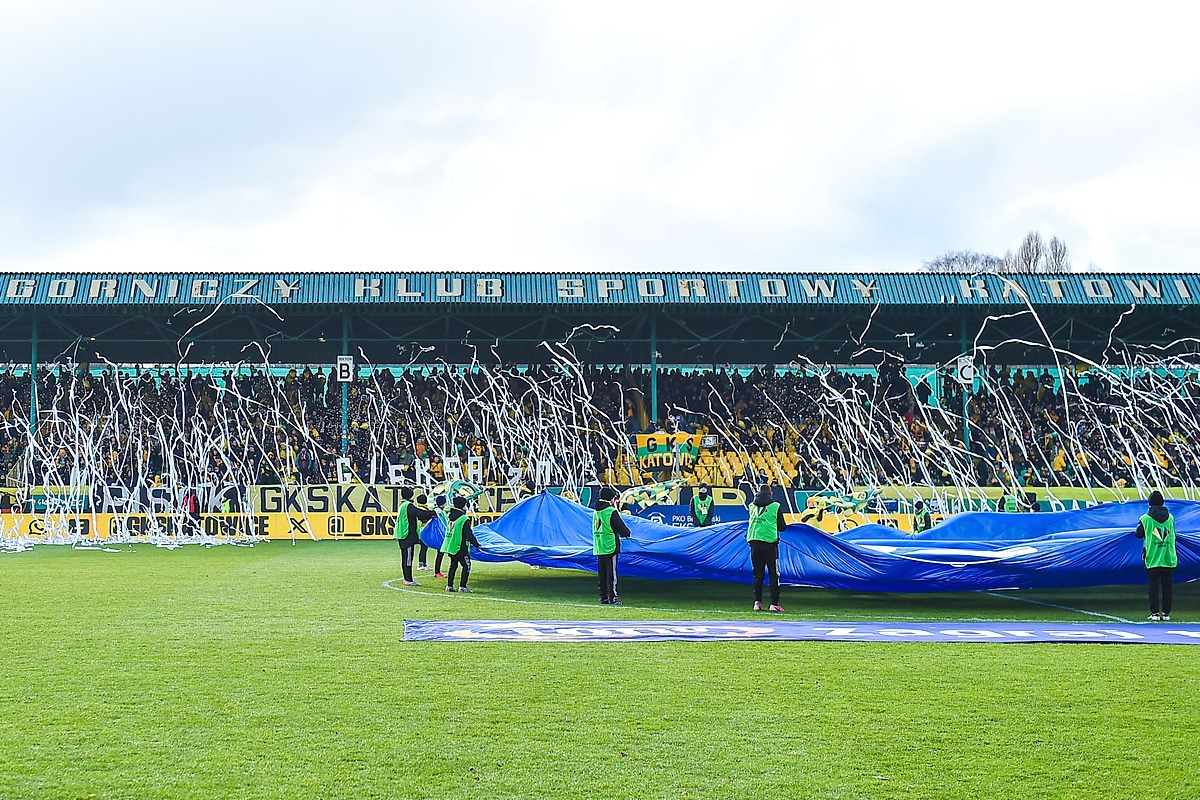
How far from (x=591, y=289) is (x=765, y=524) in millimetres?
19012

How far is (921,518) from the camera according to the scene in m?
22.0

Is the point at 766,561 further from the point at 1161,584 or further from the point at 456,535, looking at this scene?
the point at 1161,584

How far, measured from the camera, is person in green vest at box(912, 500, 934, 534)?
71.8 ft

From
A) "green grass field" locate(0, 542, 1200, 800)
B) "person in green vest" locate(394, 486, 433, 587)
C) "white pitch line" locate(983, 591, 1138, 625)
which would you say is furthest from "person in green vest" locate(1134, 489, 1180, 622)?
"person in green vest" locate(394, 486, 433, 587)

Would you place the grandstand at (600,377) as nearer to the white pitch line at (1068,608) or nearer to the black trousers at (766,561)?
the white pitch line at (1068,608)

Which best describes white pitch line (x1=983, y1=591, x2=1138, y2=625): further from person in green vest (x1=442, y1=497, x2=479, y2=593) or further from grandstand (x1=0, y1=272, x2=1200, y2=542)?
grandstand (x1=0, y1=272, x2=1200, y2=542)

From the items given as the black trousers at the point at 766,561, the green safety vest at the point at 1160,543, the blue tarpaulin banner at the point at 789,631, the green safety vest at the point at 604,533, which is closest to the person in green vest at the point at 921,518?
the green safety vest at the point at 1160,543

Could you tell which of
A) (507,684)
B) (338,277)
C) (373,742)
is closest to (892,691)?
(507,684)

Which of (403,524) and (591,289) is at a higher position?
(591,289)

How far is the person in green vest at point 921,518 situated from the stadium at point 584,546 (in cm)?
37

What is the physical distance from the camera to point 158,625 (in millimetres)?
11953

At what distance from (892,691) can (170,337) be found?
31.7 meters

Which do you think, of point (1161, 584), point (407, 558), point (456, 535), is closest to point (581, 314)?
point (407, 558)

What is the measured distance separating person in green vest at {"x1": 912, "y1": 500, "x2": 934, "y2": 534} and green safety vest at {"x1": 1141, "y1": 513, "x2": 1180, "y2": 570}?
25.1ft
